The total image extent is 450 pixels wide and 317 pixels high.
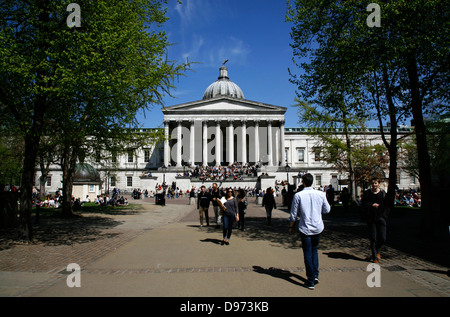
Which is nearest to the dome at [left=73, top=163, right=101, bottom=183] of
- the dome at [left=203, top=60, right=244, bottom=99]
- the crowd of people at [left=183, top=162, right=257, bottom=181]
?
the crowd of people at [left=183, top=162, right=257, bottom=181]

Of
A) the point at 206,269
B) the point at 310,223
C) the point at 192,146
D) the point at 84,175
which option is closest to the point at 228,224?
the point at 206,269

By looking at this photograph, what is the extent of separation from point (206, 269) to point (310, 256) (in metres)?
2.39

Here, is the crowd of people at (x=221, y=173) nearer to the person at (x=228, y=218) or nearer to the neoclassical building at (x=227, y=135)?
the neoclassical building at (x=227, y=135)

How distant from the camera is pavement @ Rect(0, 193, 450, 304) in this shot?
524 centimetres

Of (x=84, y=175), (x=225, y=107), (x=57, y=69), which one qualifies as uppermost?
(x=225, y=107)

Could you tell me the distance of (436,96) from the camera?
11.5 m

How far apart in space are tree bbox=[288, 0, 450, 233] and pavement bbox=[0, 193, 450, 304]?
15.1ft

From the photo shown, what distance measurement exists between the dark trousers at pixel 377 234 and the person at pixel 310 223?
2.47 m

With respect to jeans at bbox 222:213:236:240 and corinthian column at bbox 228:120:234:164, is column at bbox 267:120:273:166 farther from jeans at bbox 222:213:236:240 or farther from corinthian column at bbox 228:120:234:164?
jeans at bbox 222:213:236:240

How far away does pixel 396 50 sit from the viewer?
988 centimetres

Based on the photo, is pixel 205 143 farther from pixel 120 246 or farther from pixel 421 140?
pixel 120 246
